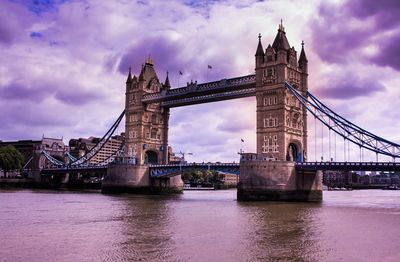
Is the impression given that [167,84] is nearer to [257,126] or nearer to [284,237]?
[257,126]

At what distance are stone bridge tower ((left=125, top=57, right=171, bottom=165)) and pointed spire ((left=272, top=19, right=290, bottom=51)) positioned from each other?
95.5 ft

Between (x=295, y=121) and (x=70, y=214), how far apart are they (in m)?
38.1

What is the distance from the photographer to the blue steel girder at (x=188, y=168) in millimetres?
65250

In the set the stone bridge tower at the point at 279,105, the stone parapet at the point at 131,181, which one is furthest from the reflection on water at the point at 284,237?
the stone parapet at the point at 131,181

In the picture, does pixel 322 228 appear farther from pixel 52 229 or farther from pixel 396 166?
pixel 396 166

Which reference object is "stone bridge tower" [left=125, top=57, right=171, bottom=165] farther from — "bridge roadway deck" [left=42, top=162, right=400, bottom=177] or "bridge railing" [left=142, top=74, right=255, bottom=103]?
"bridge roadway deck" [left=42, top=162, right=400, bottom=177]

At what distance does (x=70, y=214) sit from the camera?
127 feet

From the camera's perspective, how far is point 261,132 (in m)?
65.8

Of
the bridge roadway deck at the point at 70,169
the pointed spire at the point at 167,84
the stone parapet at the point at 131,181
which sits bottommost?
the stone parapet at the point at 131,181

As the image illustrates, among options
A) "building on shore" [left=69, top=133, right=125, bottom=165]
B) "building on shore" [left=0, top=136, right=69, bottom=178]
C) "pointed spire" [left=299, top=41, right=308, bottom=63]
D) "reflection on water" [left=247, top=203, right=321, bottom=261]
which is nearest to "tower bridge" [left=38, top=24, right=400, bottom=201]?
"pointed spire" [left=299, top=41, right=308, bottom=63]

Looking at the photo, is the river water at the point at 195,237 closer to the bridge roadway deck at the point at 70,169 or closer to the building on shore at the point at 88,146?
the bridge roadway deck at the point at 70,169

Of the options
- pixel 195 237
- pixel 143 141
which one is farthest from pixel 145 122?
pixel 195 237

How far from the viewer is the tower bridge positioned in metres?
58.1

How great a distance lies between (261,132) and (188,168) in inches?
523
